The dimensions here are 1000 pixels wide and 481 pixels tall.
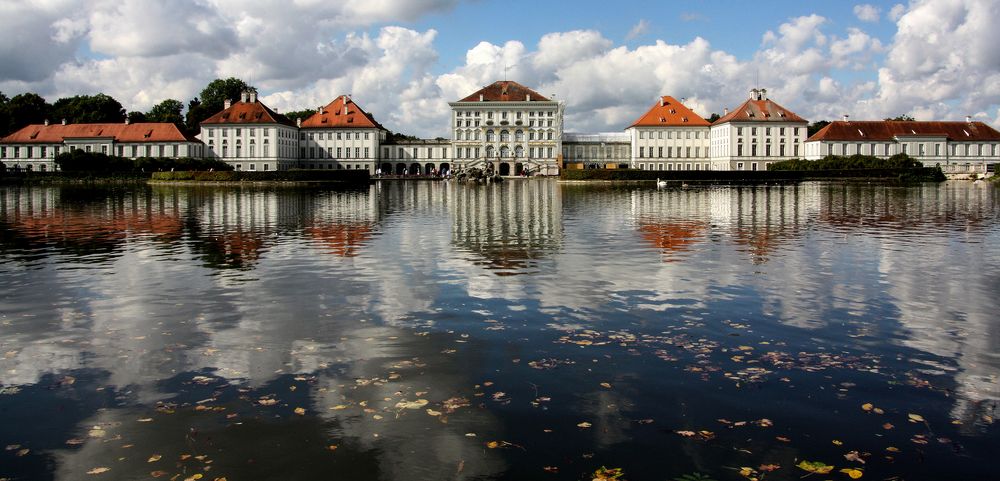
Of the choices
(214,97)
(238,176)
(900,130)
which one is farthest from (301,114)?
(900,130)

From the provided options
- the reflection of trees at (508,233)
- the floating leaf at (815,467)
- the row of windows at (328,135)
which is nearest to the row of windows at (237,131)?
the row of windows at (328,135)

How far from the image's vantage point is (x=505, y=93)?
442 feet

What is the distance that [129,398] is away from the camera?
27.6 ft

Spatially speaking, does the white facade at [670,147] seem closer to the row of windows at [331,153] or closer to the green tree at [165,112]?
the row of windows at [331,153]

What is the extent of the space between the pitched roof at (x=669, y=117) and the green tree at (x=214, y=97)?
6840 cm

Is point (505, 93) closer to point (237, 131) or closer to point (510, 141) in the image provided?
point (510, 141)

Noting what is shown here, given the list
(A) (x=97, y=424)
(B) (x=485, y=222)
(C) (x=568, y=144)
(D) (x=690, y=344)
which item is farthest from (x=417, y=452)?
(C) (x=568, y=144)

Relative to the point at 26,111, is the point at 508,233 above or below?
below

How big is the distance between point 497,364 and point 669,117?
12996cm

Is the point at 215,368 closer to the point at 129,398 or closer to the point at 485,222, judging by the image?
the point at 129,398

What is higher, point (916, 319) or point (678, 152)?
point (678, 152)

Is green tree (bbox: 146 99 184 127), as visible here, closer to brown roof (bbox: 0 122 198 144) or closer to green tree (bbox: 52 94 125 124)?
green tree (bbox: 52 94 125 124)

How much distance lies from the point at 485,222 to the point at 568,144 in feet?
352

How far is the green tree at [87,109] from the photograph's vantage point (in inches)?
5128
